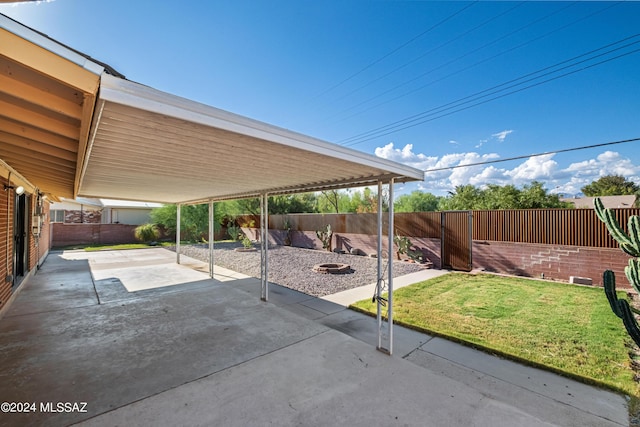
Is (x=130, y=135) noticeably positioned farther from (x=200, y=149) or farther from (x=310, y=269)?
(x=310, y=269)

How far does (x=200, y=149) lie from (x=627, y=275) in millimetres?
5395

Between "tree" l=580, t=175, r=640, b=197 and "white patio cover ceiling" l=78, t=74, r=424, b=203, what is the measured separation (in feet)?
123

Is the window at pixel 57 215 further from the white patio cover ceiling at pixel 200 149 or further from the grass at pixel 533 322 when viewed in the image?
the grass at pixel 533 322

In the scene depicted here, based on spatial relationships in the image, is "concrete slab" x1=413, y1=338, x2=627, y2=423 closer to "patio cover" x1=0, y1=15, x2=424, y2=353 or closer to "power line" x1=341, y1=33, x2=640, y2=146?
"patio cover" x1=0, y1=15, x2=424, y2=353

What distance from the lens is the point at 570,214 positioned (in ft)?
24.3

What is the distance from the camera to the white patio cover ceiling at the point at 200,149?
172 centimetres

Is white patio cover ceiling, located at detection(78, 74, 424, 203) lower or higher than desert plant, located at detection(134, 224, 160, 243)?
higher

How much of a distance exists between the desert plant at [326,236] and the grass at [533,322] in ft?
23.7

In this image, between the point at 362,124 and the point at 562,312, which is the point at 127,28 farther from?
the point at 362,124

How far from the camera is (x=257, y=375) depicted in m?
3.03

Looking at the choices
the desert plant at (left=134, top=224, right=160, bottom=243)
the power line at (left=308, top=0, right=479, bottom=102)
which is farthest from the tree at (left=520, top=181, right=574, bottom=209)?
the desert plant at (left=134, top=224, right=160, bottom=243)

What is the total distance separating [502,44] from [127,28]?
556 inches

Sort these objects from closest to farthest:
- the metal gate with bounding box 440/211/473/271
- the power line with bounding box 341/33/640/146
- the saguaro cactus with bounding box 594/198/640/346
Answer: the saguaro cactus with bounding box 594/198/640/346 → the metal gate with bounding box 440/211/473/271 → the power line with bounding box 341/33/640/146

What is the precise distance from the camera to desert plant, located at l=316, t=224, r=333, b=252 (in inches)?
555
